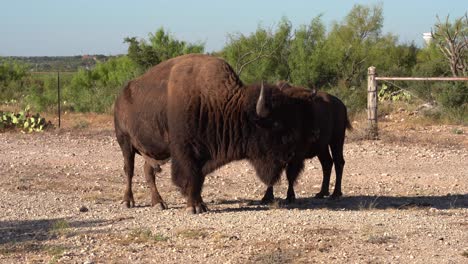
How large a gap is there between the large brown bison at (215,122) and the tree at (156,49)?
20.3 meters

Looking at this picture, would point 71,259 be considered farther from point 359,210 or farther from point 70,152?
point 70,152

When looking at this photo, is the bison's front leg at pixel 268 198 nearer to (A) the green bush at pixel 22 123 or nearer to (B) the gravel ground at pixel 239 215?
(B) the gravel ground at pixel 239 215

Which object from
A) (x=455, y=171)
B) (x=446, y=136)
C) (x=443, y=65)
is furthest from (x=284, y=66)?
(x=455, y=171)

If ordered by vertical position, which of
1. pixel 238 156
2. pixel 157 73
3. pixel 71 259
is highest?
pixel 157 73

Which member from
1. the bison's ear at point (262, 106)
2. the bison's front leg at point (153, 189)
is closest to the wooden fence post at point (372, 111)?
the bison's front leg at point (153, 189)

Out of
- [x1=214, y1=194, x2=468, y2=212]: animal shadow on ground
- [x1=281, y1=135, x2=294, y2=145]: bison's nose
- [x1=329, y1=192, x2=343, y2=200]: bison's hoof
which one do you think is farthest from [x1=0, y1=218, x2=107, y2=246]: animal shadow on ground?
[x1=329, y1=192, x2=343, y2=200]: bison's hoof

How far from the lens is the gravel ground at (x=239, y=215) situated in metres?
8.36

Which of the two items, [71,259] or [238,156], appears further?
[238,156]

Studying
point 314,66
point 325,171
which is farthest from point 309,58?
point 325,171

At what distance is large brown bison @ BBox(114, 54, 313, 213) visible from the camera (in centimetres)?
1070

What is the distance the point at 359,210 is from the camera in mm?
11352

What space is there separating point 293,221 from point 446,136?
12.6m

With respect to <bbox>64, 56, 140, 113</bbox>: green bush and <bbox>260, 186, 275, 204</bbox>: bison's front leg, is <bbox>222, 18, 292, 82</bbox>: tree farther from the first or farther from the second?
<bbox>260, 186, 275, 204</bbox>: bison's front leg

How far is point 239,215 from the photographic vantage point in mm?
10672
